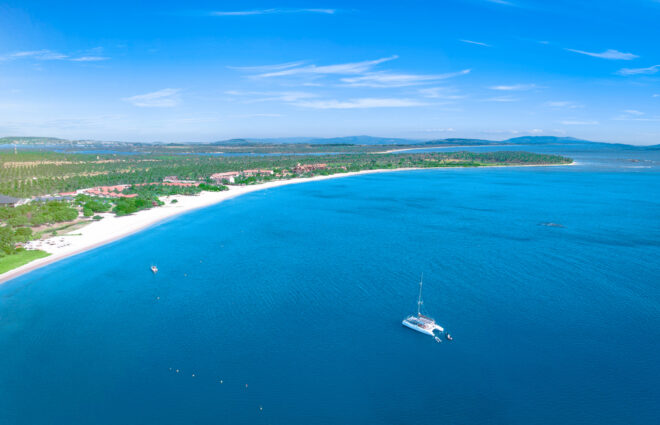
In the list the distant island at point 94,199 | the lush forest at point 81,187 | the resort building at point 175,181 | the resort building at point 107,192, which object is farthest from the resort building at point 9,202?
the resort building at point 175,181

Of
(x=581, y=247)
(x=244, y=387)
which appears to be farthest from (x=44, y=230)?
(x=581, y=247)

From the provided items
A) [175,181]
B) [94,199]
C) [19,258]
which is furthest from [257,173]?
[19,258]

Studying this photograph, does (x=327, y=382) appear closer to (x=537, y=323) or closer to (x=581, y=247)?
(x=537, y=323)

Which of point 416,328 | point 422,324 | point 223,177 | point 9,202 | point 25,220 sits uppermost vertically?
point 9,202

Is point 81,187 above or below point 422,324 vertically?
above

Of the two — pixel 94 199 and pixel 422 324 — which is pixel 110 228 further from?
pixel 422 324

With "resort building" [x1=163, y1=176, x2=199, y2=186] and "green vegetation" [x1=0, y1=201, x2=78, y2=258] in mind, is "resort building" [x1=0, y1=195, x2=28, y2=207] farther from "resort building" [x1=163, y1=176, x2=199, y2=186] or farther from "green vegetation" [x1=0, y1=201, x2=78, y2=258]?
"resort building" [x1=163, y1=176, x2=199, y2=186]
